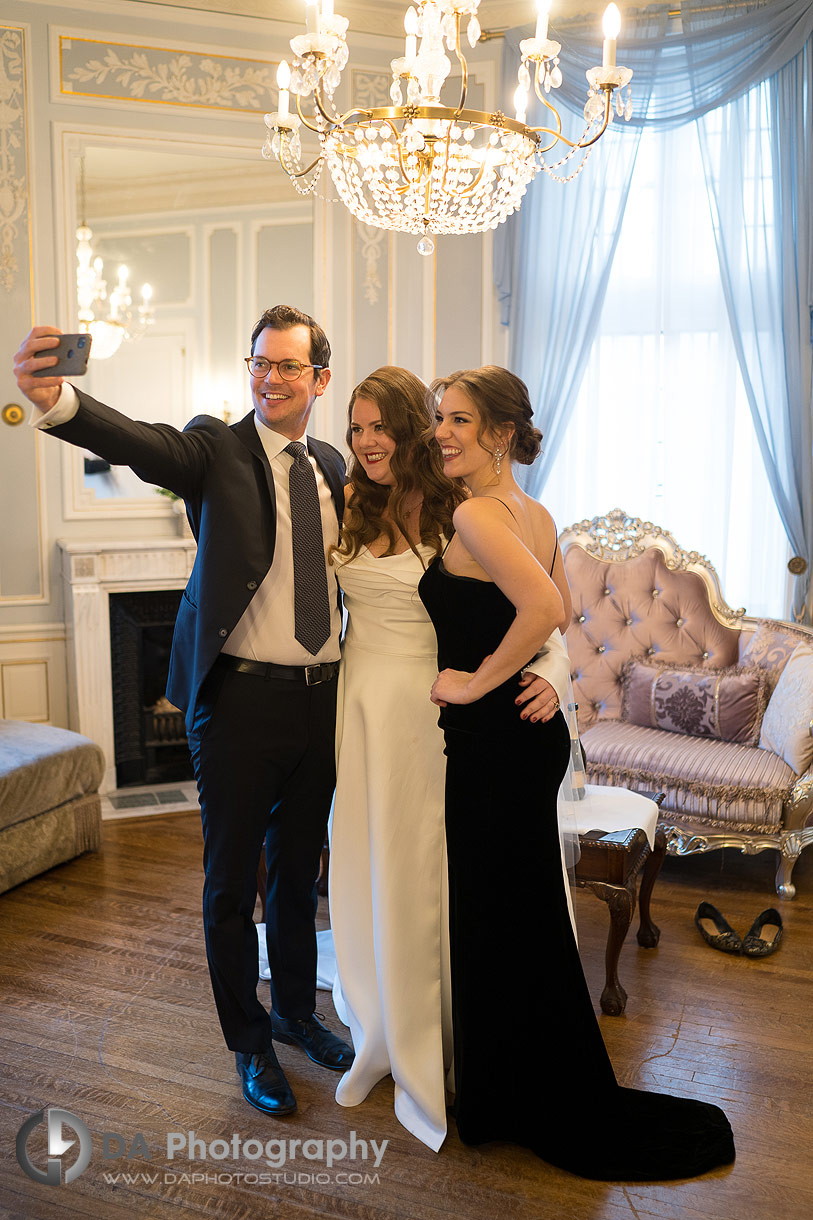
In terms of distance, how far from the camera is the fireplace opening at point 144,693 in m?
4.69

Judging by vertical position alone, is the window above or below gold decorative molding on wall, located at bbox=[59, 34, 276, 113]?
below

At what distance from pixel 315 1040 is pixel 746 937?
→ 1411 millimetres

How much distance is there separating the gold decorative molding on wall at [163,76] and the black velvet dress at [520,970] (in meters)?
3.41

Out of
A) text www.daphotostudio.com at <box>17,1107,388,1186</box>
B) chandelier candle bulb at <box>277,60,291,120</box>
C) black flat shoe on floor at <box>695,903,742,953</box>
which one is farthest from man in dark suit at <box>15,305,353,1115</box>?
black flat shoe on floor at <box>695,903,742,953</box>

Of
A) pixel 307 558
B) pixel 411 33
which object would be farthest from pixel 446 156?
pixel 307 558

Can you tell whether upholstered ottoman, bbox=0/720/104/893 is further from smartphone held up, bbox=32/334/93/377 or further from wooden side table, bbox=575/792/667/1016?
smartphone held up, bbox=32/334/93/377

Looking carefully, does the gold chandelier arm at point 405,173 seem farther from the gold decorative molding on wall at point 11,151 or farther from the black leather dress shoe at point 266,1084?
the black leather dress shoe at point 266,1084

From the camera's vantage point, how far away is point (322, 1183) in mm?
2074

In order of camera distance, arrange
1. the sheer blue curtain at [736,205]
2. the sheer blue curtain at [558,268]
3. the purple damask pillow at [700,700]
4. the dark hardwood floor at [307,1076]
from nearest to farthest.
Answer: the dark hardwood floor at [307,1076]
the purple damask pillow at [700,700]
the sheer blue curtain at [736,205]
the sheer blue curtain at [558,268]

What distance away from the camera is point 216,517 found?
7.34 ft

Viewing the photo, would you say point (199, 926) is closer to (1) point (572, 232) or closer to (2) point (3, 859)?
(2) point (3, 859)

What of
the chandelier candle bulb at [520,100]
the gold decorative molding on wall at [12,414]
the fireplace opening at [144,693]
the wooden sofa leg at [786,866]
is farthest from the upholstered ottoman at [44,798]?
the chandelier candle bulb at [520,100]

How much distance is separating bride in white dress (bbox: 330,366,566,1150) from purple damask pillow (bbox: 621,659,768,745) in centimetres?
189

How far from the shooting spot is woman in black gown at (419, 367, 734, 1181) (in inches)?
83.0
